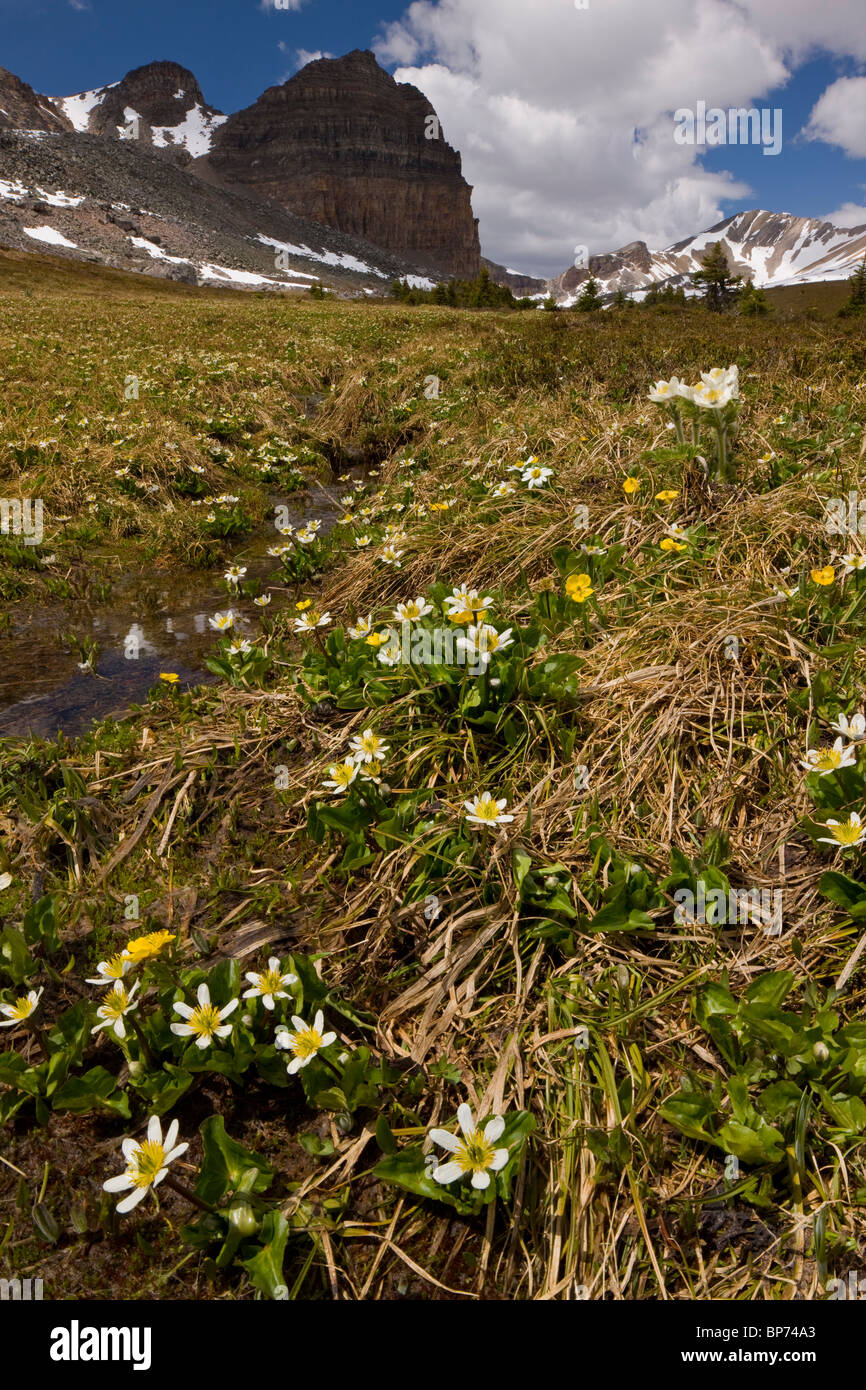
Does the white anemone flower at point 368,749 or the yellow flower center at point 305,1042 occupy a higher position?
the white anemone flower at point 368,749

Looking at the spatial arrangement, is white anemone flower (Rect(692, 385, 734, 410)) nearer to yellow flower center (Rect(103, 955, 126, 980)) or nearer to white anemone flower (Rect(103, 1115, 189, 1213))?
yellow flower center (Rect(103, 955, 126, 980))

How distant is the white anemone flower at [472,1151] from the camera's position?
1662 millimetres

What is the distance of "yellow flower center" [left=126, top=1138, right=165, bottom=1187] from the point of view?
175cm

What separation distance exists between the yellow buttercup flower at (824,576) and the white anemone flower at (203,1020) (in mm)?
3027

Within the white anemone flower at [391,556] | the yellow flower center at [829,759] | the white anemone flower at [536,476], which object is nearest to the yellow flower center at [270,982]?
the yellow flower center at [829,759]

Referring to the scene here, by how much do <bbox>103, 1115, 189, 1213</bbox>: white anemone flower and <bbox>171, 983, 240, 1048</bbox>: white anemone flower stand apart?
286 mm

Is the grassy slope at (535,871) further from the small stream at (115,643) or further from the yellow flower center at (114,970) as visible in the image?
the small stream at (115,643)

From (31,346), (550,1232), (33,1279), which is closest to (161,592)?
(33,1279)

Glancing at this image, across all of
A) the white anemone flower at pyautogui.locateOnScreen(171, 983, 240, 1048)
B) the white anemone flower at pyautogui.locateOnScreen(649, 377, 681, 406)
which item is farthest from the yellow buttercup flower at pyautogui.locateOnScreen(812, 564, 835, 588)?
the white anemone flower at pyautogui.locateOnScreen(171, 983, 240, 1048)

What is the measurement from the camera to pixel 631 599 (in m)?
3.83

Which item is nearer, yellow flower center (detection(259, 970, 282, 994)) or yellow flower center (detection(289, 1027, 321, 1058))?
yellow flower center (detection(289, 1027, 321, 1058))

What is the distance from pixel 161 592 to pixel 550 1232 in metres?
5.42
